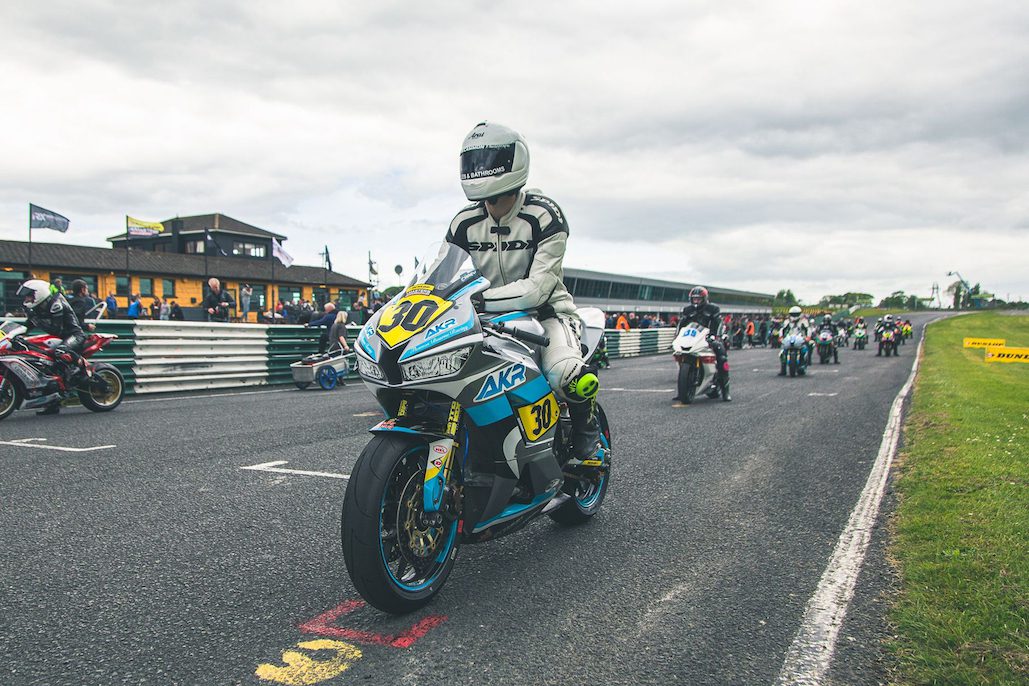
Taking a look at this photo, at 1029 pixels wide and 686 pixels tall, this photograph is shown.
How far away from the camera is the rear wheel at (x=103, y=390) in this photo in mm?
9977

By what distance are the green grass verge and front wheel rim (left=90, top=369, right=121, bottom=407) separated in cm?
1002

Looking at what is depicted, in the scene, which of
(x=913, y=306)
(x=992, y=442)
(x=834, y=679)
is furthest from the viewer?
(x=913, y=306)

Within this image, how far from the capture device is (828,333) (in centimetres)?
2533

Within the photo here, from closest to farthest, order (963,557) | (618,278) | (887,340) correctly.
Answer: (963,557) < (887,340) < (618,278)

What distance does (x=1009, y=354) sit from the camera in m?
17.3

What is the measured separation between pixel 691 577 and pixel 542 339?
143 cm

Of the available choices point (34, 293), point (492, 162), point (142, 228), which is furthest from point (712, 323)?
point (142, 228)

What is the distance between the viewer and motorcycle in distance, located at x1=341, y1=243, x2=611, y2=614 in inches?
115

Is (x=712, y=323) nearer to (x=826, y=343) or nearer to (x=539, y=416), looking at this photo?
(x=539, y=416)

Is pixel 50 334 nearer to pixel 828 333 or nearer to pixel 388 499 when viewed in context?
pixel 388 499

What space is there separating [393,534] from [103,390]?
29.4 ft

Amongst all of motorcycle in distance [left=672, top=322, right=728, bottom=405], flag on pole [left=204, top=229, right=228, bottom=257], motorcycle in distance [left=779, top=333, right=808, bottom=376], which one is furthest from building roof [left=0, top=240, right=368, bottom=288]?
motorcycle in distance [left=672, top=322, right=728, bottom=405]

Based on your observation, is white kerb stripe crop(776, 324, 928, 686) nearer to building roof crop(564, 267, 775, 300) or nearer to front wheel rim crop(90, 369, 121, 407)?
front wheel rim crop(90, 369, 121, 407)

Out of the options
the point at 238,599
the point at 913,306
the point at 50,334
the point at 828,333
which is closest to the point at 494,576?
the point at 238,599
